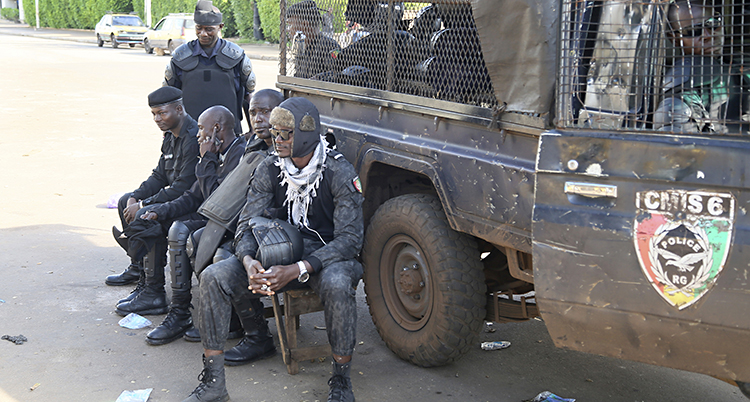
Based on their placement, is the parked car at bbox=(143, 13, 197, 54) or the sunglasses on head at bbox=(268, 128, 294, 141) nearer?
the sunglasses on head at bbox=(268, 128, 294, 141)

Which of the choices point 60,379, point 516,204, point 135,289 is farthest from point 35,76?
point 516,204

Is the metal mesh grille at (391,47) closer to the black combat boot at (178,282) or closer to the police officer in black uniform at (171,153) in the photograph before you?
the police officer in black uniform at (171,153)

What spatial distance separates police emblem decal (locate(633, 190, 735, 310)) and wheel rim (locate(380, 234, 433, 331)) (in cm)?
148

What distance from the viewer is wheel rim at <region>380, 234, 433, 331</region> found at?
393cm

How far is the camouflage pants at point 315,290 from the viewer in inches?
141

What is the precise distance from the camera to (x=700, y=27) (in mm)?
2582

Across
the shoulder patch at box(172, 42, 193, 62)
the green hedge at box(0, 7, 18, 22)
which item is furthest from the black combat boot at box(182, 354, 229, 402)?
the green hedge at box(0, 7, 18, 22)

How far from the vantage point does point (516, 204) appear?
126 inches

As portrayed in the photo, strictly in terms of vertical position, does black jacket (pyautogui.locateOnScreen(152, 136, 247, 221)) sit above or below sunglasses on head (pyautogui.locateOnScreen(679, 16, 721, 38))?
below

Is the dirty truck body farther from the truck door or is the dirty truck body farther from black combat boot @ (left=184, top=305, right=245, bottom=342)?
black combat boot @ (left=184, top=305, right=245, bottom=342)

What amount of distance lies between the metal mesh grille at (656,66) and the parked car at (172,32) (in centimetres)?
2763

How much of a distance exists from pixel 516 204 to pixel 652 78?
2.59 ft

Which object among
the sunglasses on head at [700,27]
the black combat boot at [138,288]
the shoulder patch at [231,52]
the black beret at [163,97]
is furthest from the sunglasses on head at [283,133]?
the shoulder patch at [231,52]

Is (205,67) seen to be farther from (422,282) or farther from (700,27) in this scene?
(700,27)
